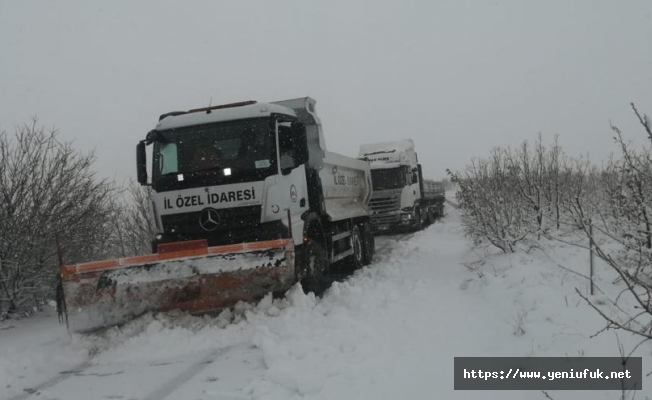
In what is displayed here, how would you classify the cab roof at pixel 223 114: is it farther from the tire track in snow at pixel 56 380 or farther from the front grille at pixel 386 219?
the front grille at pixel 386 219

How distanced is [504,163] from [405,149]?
8607 mm

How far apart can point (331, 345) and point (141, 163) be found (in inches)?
167

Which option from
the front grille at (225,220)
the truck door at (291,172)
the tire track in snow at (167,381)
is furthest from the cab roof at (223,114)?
the tire track in snow at (167,381)

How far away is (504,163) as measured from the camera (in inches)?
492

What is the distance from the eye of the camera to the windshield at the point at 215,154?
276 inches

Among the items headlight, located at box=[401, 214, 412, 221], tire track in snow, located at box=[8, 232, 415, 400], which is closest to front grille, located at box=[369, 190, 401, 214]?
headlight, located at box=[401, 214, 412, 221]

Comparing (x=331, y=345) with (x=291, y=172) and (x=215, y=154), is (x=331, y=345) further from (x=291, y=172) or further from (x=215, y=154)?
(x=215, y=154)

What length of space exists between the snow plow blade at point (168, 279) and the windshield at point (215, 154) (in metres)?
1.09

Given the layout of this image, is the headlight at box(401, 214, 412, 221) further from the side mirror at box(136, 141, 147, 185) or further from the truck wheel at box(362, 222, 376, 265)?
the side mirror at box(136, 141, 147, 185)

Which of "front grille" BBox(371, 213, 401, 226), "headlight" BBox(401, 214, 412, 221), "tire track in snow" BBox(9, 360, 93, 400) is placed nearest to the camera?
"tire track in snow" BBox(9, 360, 93, 400)

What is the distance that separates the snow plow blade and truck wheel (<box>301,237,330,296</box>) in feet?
3.21

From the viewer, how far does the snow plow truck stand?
6.23 metres

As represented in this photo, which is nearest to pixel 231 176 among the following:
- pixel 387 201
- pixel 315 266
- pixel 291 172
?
pixel 291 172

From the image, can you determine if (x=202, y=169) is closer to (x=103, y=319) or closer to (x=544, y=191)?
(x=103, y=319)
